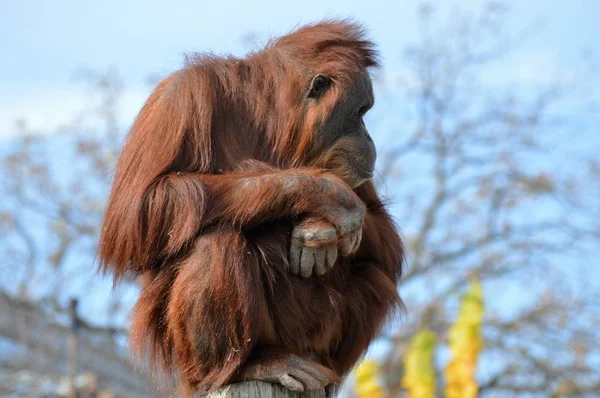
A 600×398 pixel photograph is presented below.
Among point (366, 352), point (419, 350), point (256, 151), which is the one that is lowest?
point (419, 350)

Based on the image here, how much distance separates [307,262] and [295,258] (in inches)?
2.1

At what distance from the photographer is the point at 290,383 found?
3.75 meters

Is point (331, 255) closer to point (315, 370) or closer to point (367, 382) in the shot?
point (315, 370)

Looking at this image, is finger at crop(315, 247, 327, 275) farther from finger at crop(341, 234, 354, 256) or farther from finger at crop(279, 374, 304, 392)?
finger at crop(279, 374, 304, 392)

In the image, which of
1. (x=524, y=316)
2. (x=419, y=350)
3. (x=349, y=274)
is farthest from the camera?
(x=524, y=316)

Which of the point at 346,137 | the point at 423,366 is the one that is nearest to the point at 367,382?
the point at 423,366

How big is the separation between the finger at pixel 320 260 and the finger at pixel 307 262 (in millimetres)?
17

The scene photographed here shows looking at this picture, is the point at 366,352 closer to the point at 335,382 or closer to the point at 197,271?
the point at 335,382


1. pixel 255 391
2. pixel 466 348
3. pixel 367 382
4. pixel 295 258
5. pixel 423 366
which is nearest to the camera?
pixel 255 391

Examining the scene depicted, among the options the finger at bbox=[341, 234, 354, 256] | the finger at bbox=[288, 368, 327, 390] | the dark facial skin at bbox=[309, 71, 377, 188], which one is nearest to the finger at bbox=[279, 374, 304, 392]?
the finger at bbox=[288, 368, 327, 390]

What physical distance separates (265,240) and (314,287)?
323mm

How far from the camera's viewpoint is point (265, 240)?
3.96 metres

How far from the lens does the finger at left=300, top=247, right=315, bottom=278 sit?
3.92m

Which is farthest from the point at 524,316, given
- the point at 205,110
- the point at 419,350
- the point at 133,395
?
the point at 205,110
